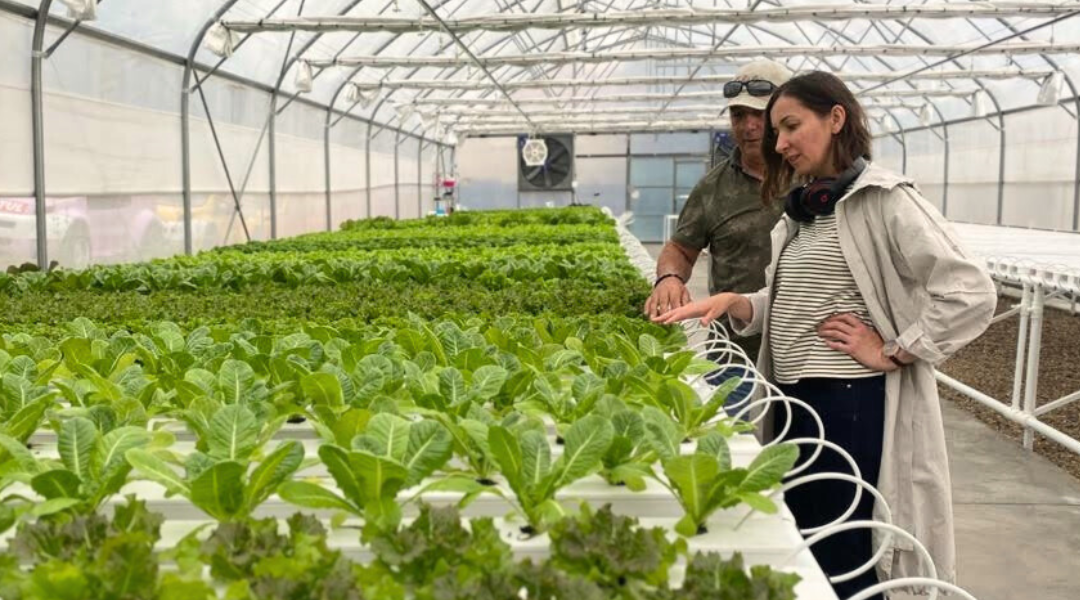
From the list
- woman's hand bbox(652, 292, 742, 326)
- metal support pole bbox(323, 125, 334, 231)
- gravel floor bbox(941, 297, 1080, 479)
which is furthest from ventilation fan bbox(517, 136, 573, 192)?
woman's hand bbox(652, 292, 742, 326)

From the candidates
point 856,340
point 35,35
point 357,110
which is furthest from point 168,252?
point 856,340

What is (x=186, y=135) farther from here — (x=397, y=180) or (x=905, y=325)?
(x=397, y=180)

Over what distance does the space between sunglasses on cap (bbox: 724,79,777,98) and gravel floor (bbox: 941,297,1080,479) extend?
165 inches

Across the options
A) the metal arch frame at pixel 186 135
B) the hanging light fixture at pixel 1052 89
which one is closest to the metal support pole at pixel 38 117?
the metal arch frame at pixel 186 135

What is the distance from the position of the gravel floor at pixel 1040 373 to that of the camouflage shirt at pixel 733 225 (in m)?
3.71

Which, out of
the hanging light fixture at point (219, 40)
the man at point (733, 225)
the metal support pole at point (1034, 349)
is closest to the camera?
the man at point (733, 225)

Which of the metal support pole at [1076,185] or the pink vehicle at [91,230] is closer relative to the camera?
the pink vehicle at [91,230]

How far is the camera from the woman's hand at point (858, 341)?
2.61 metres

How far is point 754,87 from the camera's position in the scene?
11.2ft

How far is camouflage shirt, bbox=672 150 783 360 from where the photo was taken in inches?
148

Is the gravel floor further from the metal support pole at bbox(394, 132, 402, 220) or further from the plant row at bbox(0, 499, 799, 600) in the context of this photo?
the metal support pole at bbox(394, 132, 402, 220)

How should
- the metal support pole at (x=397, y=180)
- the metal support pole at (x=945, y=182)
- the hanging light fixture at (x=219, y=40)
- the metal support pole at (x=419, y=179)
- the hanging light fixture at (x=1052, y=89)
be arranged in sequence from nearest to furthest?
the hanging light fixture at (x=219, y=40) < the hanging light fixture at (x=1052, y=89) < the metal support pole at (x=945, y=182) < the metal support pole at (x=397, y=180) < the metal support pole at (x=419, y=179)

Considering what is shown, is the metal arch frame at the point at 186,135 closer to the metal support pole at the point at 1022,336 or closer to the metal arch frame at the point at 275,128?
the metal arch frame at the point at 275,128

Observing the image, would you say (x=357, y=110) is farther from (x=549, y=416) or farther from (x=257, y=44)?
(x=549, y=416)
